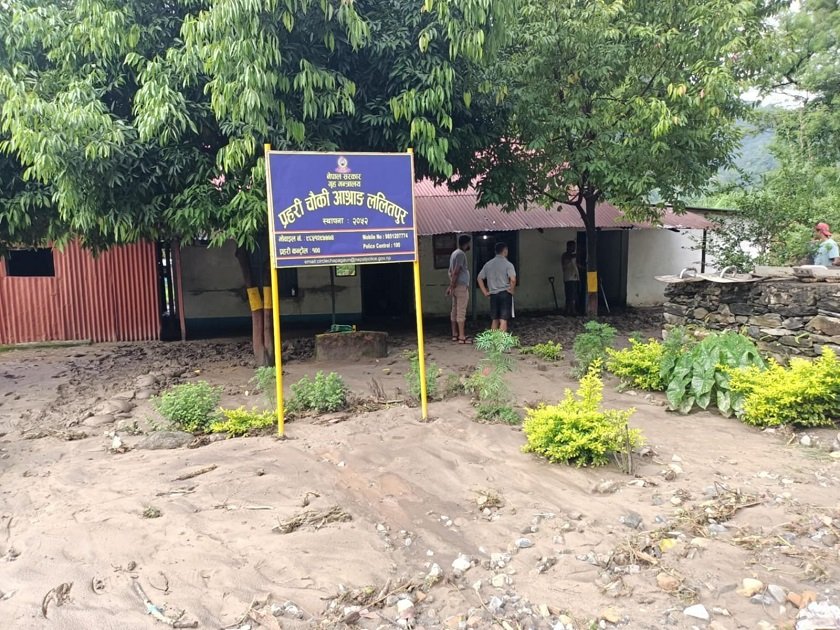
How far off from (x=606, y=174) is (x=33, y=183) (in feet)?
25.3

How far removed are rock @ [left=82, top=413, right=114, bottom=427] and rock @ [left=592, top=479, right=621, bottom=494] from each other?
16.0 ft

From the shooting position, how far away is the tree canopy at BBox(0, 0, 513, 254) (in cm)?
592

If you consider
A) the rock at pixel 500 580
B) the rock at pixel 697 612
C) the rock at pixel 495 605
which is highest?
the rock at pixel 697 612

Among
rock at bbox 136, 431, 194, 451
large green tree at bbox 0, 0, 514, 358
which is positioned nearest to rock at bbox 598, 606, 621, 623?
rock at bbox 136, 431, 194, 451

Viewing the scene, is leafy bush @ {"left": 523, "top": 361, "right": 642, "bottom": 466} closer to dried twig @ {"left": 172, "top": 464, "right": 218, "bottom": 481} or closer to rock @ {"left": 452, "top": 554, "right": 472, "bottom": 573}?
rock @ {"left": 452, "top": 554, "right": 472, "bottom": 573}

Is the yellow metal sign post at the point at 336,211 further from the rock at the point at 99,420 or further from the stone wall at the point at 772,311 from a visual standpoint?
the stone wall at the point at 772,311

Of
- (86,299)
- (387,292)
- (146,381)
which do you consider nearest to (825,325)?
(146,381)

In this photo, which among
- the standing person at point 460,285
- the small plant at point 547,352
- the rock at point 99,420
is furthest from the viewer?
the standing person at point 460,285

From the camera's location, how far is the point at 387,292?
14.4 m

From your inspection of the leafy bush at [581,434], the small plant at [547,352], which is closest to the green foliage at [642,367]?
the small plant at [547,352]

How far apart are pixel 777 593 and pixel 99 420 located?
19.9 feet

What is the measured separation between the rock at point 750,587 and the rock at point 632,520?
2.45ft

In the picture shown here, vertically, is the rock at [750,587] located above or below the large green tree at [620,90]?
below

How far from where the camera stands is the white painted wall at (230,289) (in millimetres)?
12453
